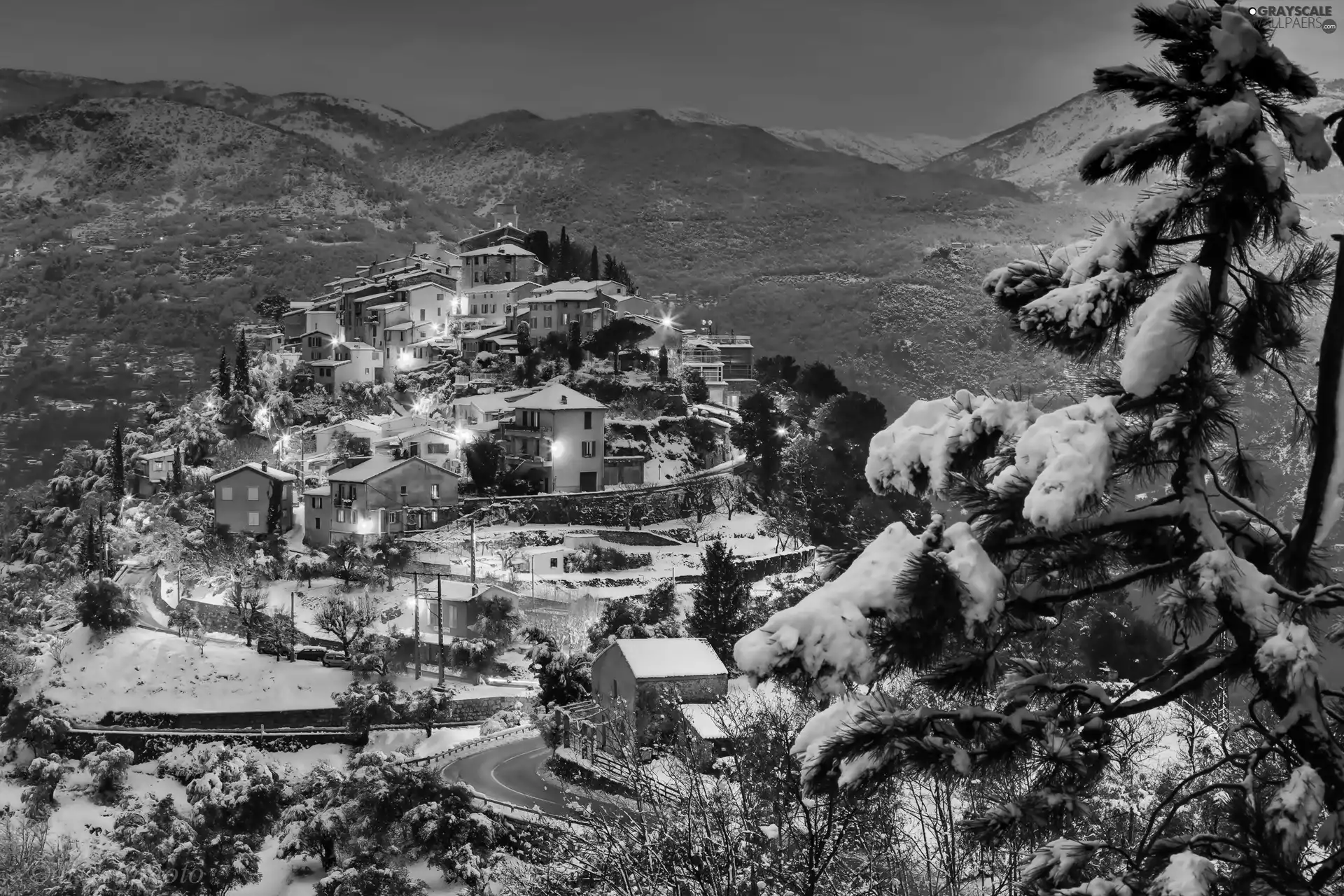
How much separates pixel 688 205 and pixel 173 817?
71.7 meters

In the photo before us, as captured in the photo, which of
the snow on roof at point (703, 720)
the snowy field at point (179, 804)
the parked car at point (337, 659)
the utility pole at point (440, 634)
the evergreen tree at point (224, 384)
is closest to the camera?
the snow on roof at point (703, 720)

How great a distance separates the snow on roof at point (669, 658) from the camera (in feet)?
61.7

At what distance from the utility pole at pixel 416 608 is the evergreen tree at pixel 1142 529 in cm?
2341

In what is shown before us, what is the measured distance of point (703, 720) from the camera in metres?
17.0

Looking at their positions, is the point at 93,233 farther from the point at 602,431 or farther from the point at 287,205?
the point at 602,431

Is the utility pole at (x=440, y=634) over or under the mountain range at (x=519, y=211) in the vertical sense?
under

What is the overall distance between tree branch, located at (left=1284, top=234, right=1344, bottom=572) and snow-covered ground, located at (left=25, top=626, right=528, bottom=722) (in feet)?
73.5

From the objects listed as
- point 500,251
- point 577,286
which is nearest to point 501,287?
point 500,251

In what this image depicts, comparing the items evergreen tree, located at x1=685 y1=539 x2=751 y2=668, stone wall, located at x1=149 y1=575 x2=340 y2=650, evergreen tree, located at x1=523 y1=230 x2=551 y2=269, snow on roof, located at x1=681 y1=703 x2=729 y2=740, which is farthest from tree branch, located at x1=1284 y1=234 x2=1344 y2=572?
evergreen tree, located at x1=523 y1=230 x2=551 y2=269

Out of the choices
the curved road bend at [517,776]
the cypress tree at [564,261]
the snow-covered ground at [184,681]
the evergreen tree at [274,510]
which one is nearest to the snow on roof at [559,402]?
the evergreen tree at [274,510]

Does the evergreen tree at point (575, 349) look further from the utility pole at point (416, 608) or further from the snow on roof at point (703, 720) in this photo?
the snow on roof at point (703, 720)

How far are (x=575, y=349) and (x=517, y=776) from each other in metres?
20.7

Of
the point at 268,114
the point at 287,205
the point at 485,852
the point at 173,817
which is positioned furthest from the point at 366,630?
the point at 268,114

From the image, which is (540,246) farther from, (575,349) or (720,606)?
(720,606)
